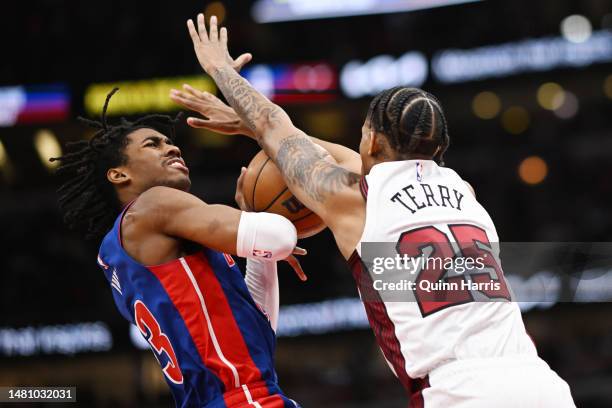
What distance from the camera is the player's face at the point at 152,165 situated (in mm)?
3930

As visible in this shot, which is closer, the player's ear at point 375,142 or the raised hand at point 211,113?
the player's ear at point 375,142

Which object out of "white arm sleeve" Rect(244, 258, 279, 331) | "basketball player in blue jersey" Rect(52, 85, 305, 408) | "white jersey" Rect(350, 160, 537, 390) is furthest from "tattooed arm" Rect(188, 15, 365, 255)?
"white arm sleeve" Rect(244, 258, 279, 331)

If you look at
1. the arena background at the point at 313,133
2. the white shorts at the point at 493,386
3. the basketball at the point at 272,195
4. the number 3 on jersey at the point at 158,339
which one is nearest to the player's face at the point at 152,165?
the basketball at the point at 272,195

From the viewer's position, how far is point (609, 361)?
485 inches

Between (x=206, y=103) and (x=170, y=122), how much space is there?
31 centimetres

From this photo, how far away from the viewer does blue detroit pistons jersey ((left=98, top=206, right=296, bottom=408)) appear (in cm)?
352

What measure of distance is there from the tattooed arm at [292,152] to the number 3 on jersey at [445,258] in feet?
0.72

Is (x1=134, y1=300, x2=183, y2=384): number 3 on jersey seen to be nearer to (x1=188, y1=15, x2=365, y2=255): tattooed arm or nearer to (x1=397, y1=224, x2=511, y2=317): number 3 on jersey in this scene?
(x1=188, y1=15, x2=365, y2=255): tattooed arm

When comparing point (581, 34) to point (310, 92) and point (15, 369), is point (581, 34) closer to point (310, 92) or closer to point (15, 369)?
point (310, 92)

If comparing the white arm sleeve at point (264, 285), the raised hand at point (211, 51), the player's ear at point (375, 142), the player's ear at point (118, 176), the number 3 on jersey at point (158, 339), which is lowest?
the number 3 on jersey at point (158, 339)

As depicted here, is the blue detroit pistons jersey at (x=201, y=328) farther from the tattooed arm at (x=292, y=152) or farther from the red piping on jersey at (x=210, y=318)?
the tattooed arm at (x=292, y=152)

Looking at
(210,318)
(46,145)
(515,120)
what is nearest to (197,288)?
(210,318)

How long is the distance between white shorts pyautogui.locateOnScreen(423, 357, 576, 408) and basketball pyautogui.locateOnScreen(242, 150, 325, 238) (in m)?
1.03

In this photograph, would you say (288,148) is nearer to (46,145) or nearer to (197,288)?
(197,288)
